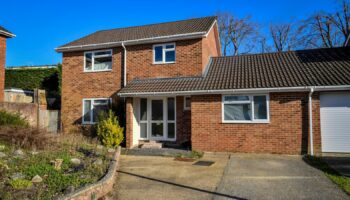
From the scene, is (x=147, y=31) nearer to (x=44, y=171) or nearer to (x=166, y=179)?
(x=166, y=179)

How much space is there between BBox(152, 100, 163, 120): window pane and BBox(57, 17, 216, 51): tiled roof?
3.54 meters

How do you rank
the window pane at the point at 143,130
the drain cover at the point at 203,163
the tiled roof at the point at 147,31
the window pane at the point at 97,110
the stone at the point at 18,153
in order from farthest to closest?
the window pane at the point at 97,110 → the tiled roof at the point at 147,31 → the window pane at the point at 143,130 → the drain cover at the point at 203,163 → the stone at the point at 18,153

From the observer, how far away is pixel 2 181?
5262 millimetres

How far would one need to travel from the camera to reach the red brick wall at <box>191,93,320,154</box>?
1036cm

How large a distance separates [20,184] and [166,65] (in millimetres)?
9512

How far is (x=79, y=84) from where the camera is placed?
1519 centimetres

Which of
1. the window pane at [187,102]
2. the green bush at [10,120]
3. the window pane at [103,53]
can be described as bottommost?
the green bush at [10,120]

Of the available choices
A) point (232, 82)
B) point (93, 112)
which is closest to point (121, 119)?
point (93, 112)

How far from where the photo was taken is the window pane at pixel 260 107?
35.4 ft

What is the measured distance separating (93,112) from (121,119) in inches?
84.2

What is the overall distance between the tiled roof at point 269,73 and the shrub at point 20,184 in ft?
24.1

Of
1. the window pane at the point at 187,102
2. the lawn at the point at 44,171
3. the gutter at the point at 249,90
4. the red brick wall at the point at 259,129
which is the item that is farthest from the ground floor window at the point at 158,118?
the lawn at the point at 44,171

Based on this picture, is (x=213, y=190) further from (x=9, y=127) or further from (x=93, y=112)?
(x=93, y=112)

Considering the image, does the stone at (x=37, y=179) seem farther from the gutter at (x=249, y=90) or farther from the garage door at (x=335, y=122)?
the garage door at (x=335, y=122)
